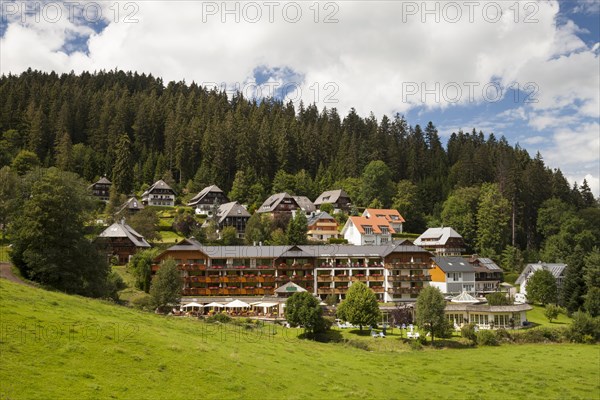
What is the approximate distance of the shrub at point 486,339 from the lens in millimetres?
56812

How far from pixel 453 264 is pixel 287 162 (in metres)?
70.9

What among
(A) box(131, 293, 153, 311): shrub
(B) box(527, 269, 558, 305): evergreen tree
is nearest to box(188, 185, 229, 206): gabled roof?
(A) box(131, 293, 153, 311): shrub

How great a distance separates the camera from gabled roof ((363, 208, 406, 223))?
113812mm

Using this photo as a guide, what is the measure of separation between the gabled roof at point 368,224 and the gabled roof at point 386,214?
8.30 ft

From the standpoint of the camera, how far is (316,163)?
155000mm

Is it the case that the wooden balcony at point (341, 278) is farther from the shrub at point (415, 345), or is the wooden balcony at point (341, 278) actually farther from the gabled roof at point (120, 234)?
the gabled roof at point (120, 234)

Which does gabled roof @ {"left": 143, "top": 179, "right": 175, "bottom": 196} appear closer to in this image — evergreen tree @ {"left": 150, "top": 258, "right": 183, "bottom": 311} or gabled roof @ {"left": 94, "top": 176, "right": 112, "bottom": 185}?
gabled roof @ {"left": 94, "top": 176, "right": 112, "bottom": 185}

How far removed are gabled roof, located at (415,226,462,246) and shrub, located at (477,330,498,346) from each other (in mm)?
49561

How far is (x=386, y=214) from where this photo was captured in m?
118

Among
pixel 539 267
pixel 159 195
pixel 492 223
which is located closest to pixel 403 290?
pixel 539 267

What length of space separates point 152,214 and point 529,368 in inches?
2935

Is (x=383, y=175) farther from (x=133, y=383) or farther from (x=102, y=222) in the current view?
(x=133, y=383)

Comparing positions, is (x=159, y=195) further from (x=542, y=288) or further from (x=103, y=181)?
(x=542, y=288)

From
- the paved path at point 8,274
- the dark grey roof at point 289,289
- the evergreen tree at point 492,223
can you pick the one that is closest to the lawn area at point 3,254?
the paved path at point 8,274
